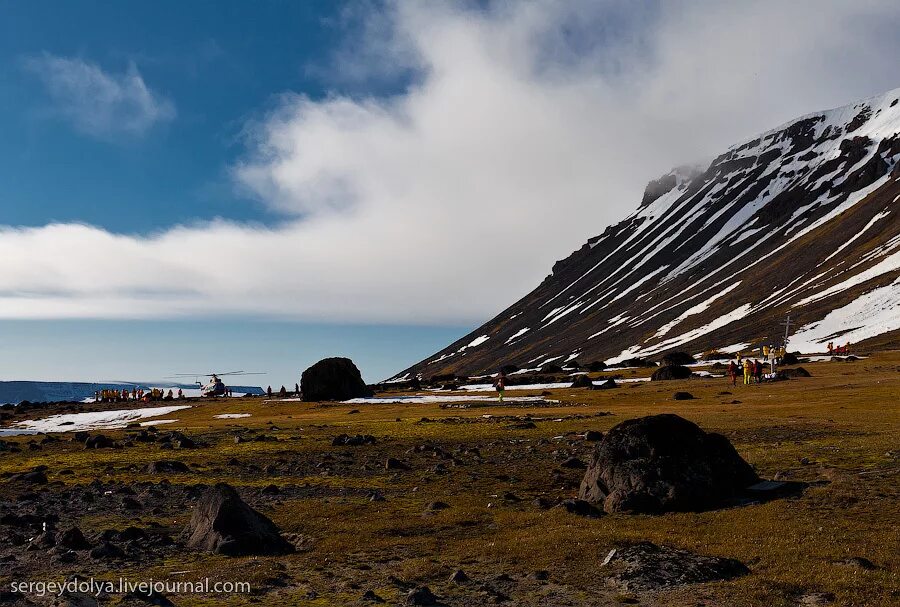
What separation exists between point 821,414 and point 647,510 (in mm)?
31605

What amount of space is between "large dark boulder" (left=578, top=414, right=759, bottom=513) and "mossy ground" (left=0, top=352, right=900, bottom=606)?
94cm

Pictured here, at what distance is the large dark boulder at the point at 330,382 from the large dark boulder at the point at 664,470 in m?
88.6

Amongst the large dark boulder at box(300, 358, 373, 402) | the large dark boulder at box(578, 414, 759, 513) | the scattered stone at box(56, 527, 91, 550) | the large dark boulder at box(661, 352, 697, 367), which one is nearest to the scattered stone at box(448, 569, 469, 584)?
the large dark boulder at box(578, 414, 759, 513)

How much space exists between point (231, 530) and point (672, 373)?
88863mm

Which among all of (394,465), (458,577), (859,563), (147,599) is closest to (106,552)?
(147,599)

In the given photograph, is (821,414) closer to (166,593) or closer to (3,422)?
(166,593)

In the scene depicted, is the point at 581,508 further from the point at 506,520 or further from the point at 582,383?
the point at 582,383

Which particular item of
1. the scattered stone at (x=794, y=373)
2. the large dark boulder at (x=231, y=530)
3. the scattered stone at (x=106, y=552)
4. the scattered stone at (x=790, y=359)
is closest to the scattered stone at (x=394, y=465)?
the large dark boulder at (x=231, y=530)

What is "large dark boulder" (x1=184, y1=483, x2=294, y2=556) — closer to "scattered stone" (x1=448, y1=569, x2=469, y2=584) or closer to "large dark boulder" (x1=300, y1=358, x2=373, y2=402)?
"scattered stone" (x1=448, y1=569, x2=469, y2=584)

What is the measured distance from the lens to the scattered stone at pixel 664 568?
1431 centimetres

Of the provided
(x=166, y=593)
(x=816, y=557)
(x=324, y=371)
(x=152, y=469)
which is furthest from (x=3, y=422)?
(x=816, y=557)

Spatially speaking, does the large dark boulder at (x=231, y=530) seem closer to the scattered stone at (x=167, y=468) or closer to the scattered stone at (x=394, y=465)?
the scattered stone at (x=394, y=465)

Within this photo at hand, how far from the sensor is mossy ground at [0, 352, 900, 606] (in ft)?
46.6

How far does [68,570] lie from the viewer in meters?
16.5
